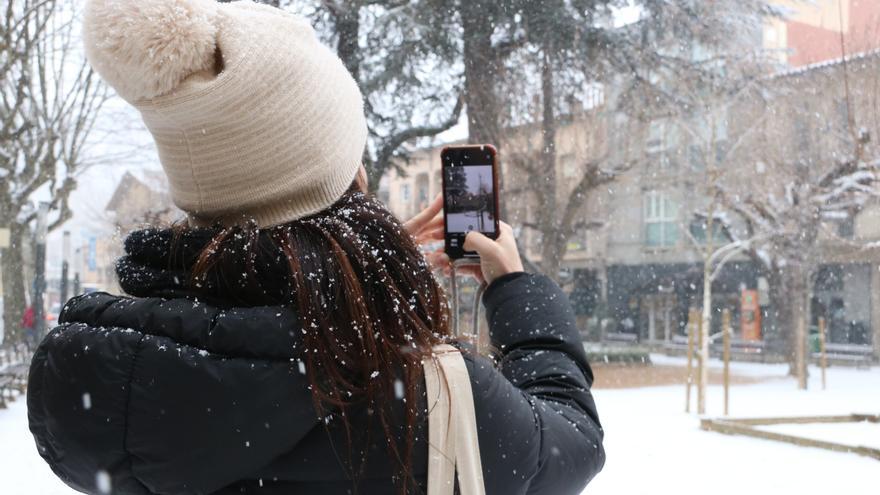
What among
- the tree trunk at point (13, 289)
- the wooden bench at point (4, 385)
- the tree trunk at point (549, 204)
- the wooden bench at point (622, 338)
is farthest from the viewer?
the wooden bench at point (622, 338)

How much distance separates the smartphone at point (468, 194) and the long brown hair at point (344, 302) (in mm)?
318

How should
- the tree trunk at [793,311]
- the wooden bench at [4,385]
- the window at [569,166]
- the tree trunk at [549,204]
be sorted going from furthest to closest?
the window at [569,166] → the tree trunk at [793,311] → the tree trunk at [549,204] → the wooden bench at [4,385]

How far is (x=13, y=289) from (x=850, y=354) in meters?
20.3

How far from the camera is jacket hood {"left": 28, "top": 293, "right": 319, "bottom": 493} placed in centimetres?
81

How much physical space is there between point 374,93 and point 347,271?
8712mm

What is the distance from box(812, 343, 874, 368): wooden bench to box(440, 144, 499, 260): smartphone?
2114cm

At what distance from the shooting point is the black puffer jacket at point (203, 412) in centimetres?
81

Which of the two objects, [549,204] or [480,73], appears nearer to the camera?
[480,73]

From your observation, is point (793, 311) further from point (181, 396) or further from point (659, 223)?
point (181, 396)

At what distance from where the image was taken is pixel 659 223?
2464 centimetres

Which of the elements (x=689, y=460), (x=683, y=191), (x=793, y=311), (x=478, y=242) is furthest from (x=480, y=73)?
(x=793, y=311)

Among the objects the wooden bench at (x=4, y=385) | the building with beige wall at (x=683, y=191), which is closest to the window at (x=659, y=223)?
the building with beige wall at (x=683, y=191)

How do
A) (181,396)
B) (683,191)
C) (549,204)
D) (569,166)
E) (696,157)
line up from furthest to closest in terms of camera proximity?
(683,191), (696,157), (569,166), (549,204), (181,396)

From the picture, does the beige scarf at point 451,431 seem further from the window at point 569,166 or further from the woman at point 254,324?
the window at point 569,166
